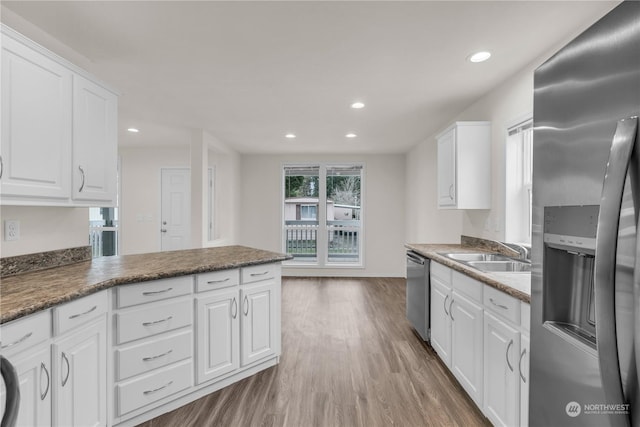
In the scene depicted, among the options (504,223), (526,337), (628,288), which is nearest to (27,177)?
(628,288)

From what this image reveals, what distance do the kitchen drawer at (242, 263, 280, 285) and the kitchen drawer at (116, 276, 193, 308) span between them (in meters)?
0.42

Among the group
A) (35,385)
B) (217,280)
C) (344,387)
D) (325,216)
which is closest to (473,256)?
(344,387)

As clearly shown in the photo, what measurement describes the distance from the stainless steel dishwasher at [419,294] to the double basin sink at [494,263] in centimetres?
34

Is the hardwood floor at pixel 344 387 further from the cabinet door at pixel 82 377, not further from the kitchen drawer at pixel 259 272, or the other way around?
the kitchen drawer at pixel 259 272

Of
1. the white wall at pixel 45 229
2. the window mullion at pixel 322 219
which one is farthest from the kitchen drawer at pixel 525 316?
the window mullion at pixel 322 219

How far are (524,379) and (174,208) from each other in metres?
5.61

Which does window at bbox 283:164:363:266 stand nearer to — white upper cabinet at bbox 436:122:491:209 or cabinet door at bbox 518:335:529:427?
white upper cabinet at bbox 436:122:491:209

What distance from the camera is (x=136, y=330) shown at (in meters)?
1.88

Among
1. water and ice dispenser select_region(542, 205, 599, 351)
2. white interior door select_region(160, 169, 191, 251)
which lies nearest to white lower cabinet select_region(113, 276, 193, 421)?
water and ice dispenser select_region(542, 205, 599, 351)

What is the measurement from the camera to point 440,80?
2674 mm

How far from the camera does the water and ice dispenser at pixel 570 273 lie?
2.73 feet

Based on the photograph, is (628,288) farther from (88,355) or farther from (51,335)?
(88,355)

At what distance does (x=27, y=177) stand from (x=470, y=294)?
2705 millimetres

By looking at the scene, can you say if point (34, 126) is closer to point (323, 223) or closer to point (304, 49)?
point (304, 49)
